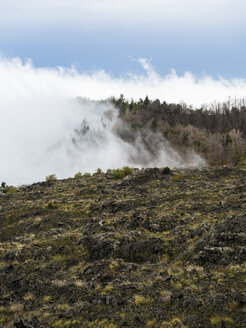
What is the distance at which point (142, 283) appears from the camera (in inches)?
536

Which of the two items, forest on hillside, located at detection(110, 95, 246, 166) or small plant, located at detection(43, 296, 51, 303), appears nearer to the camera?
small plant, located at detection(43, 296, 51, 303)

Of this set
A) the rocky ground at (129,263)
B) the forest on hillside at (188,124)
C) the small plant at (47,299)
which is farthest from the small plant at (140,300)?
the forest on hillside at (188,124)

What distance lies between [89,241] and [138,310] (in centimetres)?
948

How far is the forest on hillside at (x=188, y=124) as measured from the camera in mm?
109438

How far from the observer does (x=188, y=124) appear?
13612cm

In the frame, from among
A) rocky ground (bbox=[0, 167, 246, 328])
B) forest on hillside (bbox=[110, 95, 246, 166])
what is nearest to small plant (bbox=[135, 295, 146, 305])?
rocky ground (bbox=[0, 167, 246, 328])

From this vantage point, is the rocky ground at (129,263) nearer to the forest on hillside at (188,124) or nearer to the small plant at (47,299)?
the small plant at (47,299)

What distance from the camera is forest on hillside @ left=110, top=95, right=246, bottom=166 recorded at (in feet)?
359

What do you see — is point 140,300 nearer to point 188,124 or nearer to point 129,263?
point 129,263

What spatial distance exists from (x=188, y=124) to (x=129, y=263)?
127 metres

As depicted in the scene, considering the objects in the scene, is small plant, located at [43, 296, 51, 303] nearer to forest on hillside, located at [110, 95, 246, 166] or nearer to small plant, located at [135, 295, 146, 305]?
small plant, located at [135, 295, 146, 305]

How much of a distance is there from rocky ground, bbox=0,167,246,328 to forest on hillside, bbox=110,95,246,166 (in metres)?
70.9

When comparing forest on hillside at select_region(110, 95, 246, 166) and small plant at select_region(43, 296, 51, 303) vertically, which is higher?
forest on hillside at select_region(110, 95, 246, 166)

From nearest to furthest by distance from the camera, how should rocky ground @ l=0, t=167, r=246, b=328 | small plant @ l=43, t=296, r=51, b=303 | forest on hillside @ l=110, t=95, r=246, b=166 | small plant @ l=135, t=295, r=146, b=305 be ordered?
rocky ground @ l=0, t=167, r=246, b=328 < small plant @ l=135, t=295, r=146, b=305 < small plant @ l=43, t=296, r=51, b=303 < forest on hillside @ l=110, t=95, r=246, b=166
